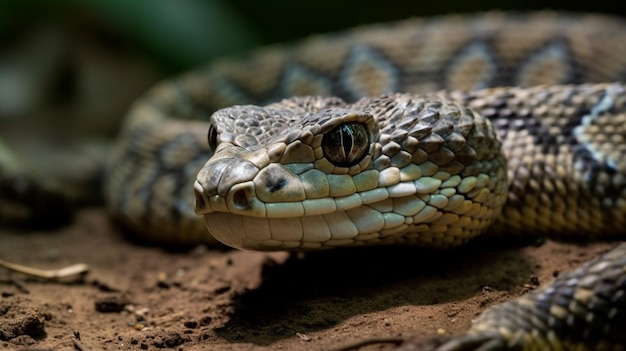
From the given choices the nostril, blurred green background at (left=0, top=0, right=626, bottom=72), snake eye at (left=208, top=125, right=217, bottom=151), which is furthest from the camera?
blurred green background at (left=0, top=0, right=626, bottom=72)

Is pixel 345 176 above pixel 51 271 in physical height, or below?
above

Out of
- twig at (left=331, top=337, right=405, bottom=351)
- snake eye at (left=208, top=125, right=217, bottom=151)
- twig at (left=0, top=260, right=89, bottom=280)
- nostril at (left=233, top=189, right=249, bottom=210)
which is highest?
snake eye at (left=208, top=125, right=217, bottom=151)

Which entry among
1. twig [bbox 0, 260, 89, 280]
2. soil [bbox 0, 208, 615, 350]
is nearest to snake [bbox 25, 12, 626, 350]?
soil [bbox 0, 208, 615, 350]

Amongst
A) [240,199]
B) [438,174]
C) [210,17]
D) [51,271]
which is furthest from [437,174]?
[210,17]

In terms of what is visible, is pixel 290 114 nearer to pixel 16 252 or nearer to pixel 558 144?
pixel 558 144

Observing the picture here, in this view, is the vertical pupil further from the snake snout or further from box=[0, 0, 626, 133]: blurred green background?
box=[0, 0, 626, 133]: blurred green background

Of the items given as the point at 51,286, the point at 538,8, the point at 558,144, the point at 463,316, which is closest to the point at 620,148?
the point at 558,144

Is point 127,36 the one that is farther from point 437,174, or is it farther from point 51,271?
point 437,174
